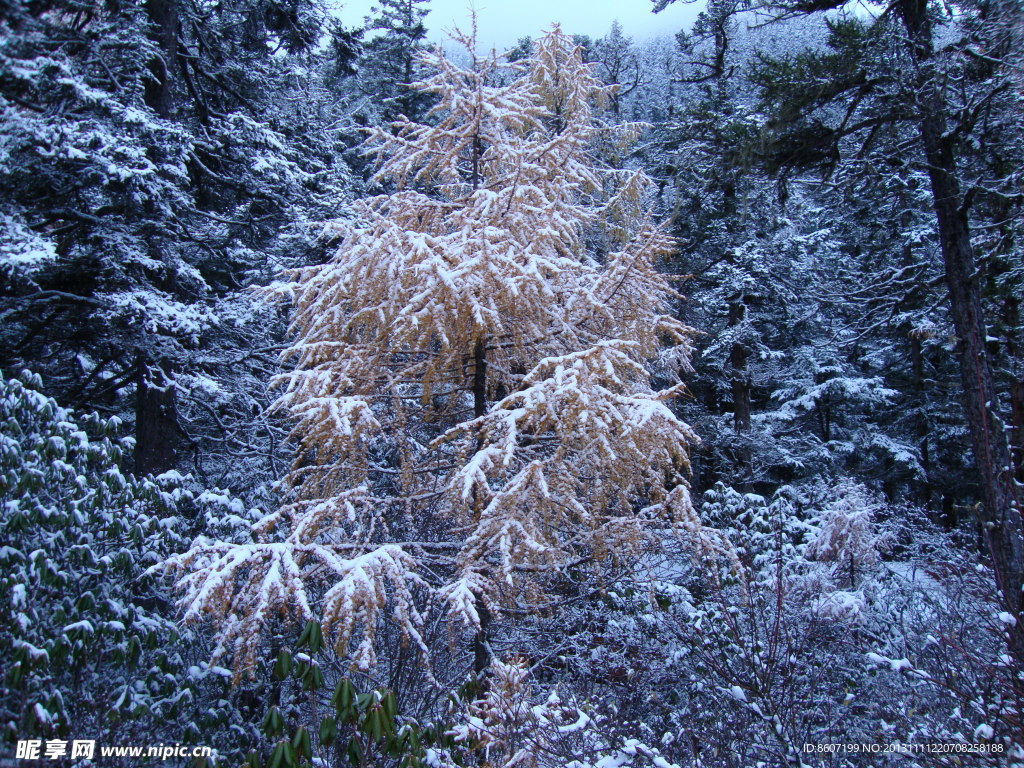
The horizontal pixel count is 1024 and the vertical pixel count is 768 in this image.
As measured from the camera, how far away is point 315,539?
5.70 meters

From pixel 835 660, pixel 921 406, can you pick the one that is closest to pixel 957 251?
pixel 835 660

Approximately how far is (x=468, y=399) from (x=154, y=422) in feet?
15.8

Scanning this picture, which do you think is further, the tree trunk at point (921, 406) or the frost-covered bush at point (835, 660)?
the tree trunk at point (921, 406)

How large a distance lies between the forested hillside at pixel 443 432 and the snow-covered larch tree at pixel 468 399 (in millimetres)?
49

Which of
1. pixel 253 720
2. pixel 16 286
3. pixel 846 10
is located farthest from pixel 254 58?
pixel 253 720

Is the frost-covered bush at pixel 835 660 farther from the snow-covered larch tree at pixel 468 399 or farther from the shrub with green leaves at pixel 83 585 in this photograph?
the shrub with green leaves at pixel 83 585

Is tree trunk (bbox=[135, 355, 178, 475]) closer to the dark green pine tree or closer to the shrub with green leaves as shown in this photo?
the shrub with green leaves

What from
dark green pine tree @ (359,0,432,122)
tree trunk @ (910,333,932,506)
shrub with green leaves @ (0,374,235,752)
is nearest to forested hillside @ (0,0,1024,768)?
shrub with green leaves @ (0,374,235,752)

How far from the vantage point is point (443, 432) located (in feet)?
25.0

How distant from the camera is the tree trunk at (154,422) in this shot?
8469 mm

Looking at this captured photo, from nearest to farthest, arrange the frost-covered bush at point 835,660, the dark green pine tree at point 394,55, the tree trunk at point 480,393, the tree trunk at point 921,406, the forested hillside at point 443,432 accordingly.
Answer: the frost-covered bush at point 835,660 → the forested hillside at point 443,432 → the tree trunk at point 480,393 → the dark green pine tree at point 394,55 → the tree trunk at point 921,406

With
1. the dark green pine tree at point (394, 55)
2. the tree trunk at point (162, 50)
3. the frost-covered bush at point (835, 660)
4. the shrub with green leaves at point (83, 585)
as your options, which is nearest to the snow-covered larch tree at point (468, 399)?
the shrub with green leaves at point (83, 585)

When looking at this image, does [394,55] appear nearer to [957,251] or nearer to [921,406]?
[957,251]

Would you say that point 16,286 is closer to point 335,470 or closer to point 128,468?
point 128,468
